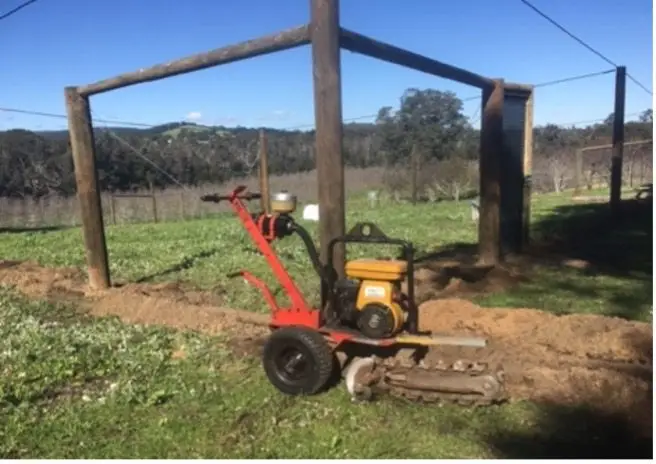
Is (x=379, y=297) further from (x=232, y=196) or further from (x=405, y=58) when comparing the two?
(x=405, y=58)

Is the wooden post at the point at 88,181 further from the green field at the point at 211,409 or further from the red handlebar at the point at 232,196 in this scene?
the red handlebar at the point at 232,196

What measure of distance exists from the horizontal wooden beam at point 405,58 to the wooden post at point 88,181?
4.13 m

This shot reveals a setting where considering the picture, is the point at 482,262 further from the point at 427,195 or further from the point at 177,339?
the point at 427,195

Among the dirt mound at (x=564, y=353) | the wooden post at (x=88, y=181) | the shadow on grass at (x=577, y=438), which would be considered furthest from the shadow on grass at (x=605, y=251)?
the wooden post at (x=88, y=181)

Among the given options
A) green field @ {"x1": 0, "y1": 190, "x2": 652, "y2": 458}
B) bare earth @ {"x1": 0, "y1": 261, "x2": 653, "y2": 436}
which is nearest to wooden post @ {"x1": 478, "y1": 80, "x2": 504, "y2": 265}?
green field @ {"x1": 0, "y1": 190, "x2": 652, "y2": 458}


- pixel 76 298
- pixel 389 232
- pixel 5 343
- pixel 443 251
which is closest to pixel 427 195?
pixel 389 232

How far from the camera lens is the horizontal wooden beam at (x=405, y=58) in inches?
223

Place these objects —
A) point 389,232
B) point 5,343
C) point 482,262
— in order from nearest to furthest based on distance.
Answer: point 5,343 → point 482,262 → point 389,232

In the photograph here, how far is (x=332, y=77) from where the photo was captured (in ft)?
17.2

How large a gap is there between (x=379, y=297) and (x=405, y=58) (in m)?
3.48

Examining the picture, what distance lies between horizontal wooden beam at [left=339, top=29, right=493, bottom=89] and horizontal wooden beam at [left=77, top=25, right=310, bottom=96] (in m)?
0.43

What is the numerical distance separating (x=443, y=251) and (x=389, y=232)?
3231mm

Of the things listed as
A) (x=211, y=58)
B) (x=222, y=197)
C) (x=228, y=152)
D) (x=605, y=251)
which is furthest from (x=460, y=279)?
(x=228, y=152)

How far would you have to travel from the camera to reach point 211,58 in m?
6.73
